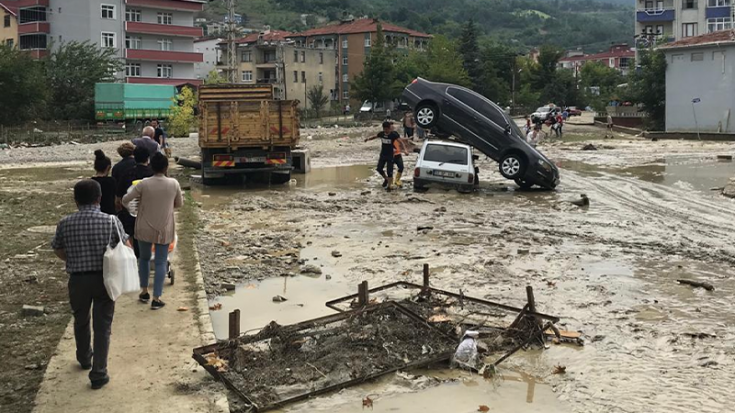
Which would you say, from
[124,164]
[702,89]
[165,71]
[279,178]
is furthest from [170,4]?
[124,164]

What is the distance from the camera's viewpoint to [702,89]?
46281 mm

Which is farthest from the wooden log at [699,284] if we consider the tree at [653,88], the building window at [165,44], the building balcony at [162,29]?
the building window at [165,44]

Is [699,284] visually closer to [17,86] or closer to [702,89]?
[702,89]

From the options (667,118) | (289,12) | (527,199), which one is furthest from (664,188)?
(289,12)

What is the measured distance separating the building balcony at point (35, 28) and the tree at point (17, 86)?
2618 cm

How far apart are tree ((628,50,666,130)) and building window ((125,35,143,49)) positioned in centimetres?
4753

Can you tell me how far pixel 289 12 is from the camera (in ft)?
636

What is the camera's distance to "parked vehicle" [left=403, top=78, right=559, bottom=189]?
20344 millimetres

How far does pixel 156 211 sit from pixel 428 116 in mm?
15253

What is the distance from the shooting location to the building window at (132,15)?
76375 millimetres

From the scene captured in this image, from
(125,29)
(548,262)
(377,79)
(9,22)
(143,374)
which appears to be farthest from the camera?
(377,79)

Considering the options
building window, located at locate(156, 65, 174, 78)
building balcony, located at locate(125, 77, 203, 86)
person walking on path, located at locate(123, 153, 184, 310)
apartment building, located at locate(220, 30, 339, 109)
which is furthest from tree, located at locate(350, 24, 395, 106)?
person walking on path, located at locate(123, 153, 184, 310)

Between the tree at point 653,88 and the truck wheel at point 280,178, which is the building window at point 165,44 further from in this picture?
the truck wheel at point 280,178

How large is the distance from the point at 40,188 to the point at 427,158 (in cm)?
1012
